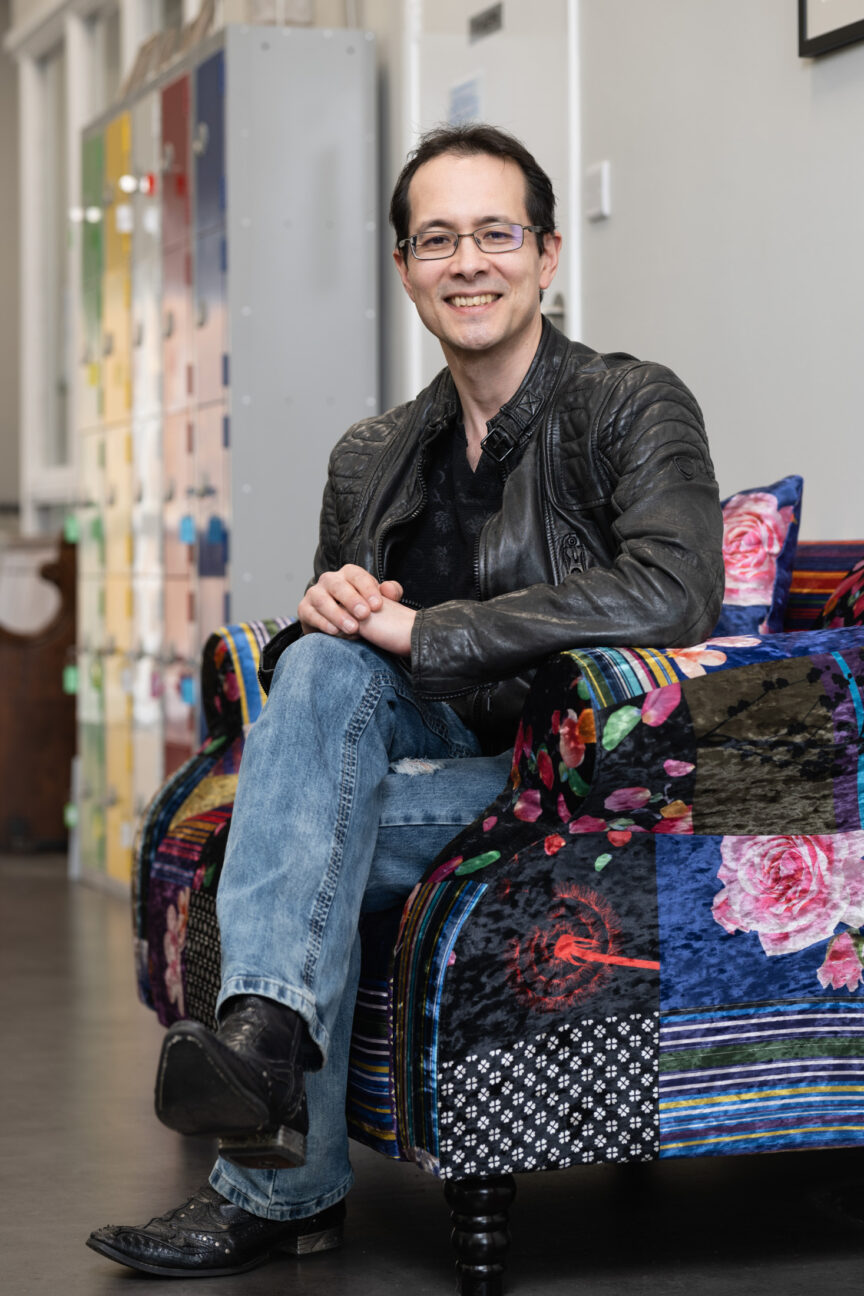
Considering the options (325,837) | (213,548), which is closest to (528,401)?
(325,837)

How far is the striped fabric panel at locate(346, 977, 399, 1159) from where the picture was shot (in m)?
1.76

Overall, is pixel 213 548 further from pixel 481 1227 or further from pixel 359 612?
pixel 481 1227

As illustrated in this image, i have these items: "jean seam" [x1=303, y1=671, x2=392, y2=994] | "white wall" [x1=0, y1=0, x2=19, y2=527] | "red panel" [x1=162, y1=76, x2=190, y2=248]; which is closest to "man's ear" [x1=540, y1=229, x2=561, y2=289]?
"jean seam" [x1=303, y1=671, x2=392, y2=994]

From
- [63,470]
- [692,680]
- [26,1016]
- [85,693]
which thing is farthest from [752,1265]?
[63,470]

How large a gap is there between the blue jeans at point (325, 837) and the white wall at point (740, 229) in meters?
1.06

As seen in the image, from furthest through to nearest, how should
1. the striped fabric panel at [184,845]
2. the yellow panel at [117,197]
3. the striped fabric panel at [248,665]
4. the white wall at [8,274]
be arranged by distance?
the white wall at [8,274], the yellow panel at [117,197], the striped fabric panel at [248,665], the striped fabric panel at [184,845]

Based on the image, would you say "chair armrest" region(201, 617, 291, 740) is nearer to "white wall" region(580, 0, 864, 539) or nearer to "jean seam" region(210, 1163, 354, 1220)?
"jean seam" region(210, 1163, 354, 1220)

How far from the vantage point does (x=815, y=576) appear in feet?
7.46

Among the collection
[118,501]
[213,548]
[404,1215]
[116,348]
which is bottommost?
[404,1215]

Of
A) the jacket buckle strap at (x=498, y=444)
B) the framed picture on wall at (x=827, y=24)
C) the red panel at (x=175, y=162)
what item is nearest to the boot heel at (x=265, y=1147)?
the jacket buckle strap at (x=498, y=444)

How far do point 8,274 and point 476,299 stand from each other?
6.53 meters

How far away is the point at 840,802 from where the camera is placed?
1.71 m

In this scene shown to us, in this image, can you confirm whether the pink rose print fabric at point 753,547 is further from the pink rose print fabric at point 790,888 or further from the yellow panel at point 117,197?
the yellow panel at point 117,197

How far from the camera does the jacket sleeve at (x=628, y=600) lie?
1763mm
